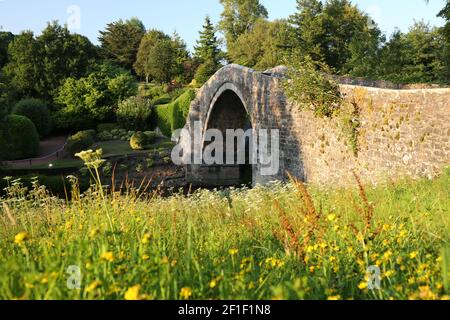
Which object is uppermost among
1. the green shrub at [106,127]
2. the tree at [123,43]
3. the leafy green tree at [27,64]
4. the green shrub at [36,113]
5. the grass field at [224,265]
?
the tree at [123,43]

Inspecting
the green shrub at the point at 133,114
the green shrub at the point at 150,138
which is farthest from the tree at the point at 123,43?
the green shrub at the point at 150,138

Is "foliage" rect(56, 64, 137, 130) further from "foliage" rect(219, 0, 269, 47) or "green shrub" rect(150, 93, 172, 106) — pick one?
"foliage" rect(219, 0, 269, 47)

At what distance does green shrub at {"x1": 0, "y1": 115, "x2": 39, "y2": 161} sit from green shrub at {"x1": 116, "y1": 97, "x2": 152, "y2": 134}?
6.11m

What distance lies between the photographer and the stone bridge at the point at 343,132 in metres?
7.88

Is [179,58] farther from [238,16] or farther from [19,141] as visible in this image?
[19,141]

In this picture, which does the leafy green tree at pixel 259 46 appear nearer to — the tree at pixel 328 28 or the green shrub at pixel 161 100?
the tree at pixel 328 28

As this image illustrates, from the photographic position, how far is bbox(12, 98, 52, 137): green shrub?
88.5ft

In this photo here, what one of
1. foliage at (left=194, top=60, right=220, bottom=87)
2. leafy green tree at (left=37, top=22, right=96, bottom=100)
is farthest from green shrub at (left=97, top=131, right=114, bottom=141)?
foliage at (left=194, top=60, right=220, bottom=87)

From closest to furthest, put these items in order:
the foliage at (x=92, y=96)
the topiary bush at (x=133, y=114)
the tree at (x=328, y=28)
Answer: the topiary bush at (x=133, y=114), the foliage at (x=92, y=96), the tree at (x=328, y=28)

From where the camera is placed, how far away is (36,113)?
90.0 ft

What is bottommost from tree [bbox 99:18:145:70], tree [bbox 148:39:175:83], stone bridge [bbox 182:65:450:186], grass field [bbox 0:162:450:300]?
grass field [bbox 0:162:450:300]

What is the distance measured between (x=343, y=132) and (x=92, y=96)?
2298 centimetres

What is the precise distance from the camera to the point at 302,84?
1074 cm

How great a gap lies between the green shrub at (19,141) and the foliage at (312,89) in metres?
16.5
